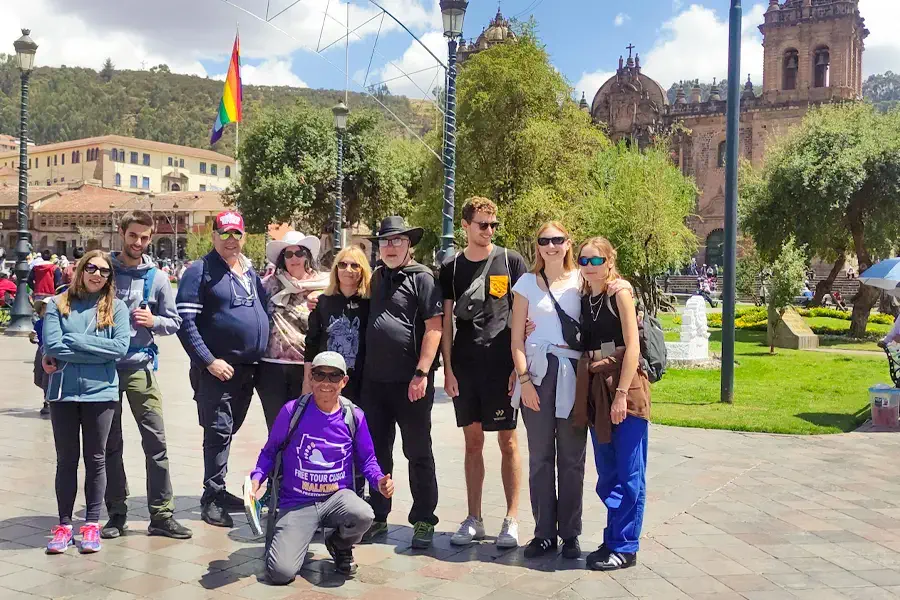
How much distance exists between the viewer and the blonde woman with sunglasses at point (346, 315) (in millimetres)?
5129

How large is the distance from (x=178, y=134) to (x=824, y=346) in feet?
420

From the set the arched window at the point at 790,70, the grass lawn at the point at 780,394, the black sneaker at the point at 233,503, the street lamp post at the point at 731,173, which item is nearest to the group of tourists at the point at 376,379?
the black sneaker at the point at 233,503

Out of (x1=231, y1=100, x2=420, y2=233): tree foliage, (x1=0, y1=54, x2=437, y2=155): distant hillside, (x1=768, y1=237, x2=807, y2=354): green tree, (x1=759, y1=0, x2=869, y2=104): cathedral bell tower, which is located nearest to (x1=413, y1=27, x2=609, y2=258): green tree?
(x1=768, y1=237, x2=807, y2=354): green tree

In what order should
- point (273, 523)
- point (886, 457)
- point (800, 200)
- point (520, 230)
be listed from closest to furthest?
point (273, 523) → point (886, 457) → point (520, 230) → point (800, 200)

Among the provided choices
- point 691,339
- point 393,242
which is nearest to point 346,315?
point 393,242

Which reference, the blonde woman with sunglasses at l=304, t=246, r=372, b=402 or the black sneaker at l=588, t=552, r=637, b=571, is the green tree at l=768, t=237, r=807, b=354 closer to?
the black sneaker at l=588, t=552, r=637, b=571

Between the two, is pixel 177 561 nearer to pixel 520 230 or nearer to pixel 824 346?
pixel 520 230

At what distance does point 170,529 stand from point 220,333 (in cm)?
121

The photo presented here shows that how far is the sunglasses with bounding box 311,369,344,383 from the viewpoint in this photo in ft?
15.1

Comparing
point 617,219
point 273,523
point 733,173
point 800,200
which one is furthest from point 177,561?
point 800,200

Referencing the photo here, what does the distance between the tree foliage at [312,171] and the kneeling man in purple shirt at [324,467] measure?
116 feet

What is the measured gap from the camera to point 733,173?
10.3m

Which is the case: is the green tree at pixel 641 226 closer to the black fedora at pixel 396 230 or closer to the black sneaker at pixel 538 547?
the black fedora at pixel 396 230

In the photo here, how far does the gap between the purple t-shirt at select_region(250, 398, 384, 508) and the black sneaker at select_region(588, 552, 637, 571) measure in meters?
1.28
